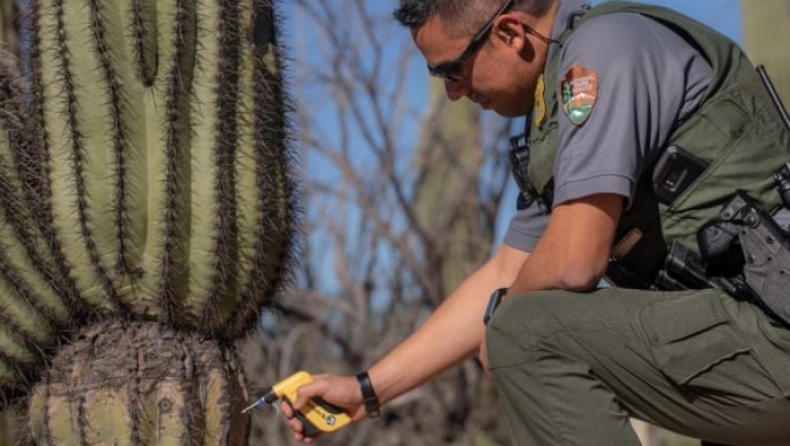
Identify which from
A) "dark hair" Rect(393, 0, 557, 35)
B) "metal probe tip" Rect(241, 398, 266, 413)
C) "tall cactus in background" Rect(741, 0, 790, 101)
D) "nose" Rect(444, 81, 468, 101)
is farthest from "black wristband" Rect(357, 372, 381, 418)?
"tall cactus in background" Rect(741, 0, 790, 101)

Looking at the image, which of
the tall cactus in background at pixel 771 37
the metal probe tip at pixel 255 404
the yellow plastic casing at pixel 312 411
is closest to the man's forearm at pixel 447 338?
the yellow plastic casing at pixel 312 411

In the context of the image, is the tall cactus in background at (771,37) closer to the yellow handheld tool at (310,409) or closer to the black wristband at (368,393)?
the black wristband at (368,393)

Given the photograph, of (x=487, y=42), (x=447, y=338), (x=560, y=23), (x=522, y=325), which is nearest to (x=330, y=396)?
(x=447, y=338)

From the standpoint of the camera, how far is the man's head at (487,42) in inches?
124

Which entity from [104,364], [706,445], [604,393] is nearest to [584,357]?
[604,393]

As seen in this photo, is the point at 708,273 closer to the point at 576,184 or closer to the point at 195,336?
the point at 576,184

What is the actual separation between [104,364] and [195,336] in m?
0.23

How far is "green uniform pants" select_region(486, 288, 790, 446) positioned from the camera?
2885 millimetres

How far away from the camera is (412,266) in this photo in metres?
8.22

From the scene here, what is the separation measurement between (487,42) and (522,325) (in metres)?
0.65

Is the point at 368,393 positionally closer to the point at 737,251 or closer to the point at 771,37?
the point at 737,251

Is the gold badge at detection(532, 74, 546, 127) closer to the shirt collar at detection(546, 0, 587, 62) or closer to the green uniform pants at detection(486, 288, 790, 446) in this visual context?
the shirt collar at detection(546, 0, 587, 62)

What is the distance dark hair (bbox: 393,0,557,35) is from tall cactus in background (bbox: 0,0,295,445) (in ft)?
1.48

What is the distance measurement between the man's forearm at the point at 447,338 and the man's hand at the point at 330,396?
0.10m
